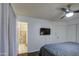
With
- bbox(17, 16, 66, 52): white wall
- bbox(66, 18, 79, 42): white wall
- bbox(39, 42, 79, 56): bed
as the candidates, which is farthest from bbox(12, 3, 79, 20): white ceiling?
bbox(39, 42, 79, 56): bed

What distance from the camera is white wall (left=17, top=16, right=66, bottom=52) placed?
361 cm

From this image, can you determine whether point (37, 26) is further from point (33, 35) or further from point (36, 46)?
point (36, 46)

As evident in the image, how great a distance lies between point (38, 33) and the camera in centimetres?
378

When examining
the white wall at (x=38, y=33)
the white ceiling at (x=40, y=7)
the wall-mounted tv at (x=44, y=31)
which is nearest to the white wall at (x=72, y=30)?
the white wall at (x=38, y=33)

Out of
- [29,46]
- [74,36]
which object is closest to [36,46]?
[29,46]

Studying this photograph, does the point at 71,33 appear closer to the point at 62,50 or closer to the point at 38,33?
the point at 38,33

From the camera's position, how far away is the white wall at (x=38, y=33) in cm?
361

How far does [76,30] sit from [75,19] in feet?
1.82

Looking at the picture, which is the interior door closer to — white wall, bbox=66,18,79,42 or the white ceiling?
white wall, bbox=66,18,79,42

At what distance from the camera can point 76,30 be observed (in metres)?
4.16

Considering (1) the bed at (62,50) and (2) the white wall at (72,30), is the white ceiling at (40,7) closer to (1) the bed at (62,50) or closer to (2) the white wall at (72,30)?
(2) the white wall at (72,30)

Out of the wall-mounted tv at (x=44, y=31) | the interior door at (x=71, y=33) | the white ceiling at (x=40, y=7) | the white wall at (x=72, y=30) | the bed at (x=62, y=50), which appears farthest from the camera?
the interior door at (x=71, y=33)

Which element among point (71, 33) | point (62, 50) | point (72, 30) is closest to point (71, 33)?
point (71, 33)

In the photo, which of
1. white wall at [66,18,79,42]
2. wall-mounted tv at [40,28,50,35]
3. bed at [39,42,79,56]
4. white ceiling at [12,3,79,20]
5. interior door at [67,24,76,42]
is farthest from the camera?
interior door at [67,24,76,42]
